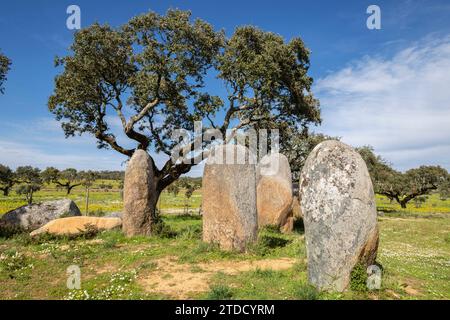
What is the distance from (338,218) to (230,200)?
512 centimetres

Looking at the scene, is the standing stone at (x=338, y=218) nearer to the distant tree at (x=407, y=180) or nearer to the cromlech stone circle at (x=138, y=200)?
the cromlech stone circle at (x=138, y=200)

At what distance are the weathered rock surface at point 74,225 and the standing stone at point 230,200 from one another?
251 inches

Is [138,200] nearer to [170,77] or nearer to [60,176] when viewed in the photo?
[170,77]

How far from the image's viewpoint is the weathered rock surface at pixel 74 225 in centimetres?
1579

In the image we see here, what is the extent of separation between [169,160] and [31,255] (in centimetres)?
1317

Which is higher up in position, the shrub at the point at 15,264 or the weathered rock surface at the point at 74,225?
the weathered rock surface at the point at 74,225

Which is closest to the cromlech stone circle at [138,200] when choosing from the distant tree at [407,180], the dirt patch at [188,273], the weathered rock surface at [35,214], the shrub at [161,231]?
the shrub at [161,231]

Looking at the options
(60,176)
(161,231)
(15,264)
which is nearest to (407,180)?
(161,231)

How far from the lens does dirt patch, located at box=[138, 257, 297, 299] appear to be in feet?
28.9

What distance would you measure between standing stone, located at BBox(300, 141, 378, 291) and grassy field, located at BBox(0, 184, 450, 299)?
54 centimetres

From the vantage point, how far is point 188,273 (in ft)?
33.5

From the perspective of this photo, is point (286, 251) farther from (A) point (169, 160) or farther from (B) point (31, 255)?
(A) point (169, 160)

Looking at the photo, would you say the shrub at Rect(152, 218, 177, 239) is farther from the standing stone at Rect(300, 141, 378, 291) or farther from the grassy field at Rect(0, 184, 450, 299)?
the standing stone at Rect(300, 141, 378, 291)

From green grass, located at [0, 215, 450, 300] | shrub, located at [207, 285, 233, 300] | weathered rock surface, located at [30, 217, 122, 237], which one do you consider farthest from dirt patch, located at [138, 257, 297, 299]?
weathered rock surface, located at [30, 217, 122, 237]
